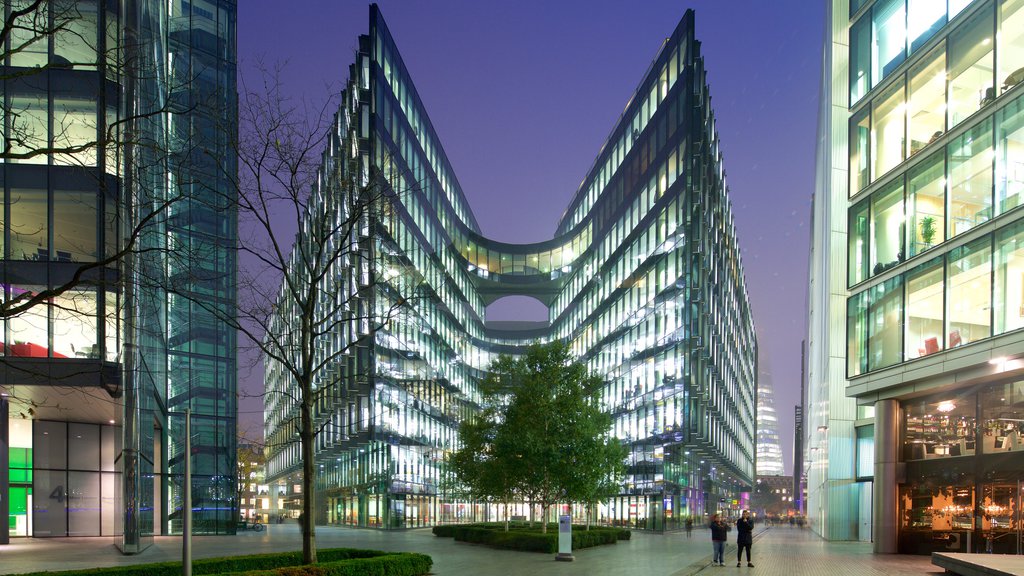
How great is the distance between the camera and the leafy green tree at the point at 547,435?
40500 mm

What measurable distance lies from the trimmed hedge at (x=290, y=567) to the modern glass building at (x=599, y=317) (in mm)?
27621

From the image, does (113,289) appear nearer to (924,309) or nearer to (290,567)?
(290,567)

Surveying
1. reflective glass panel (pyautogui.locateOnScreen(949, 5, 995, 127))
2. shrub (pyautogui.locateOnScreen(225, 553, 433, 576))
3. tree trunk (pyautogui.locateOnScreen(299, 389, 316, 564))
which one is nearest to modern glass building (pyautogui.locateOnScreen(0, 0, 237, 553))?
tree trunk (pyautogui.locateOnScreen(299, 389, 316, 564))

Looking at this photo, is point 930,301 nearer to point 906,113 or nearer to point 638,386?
point 906,113

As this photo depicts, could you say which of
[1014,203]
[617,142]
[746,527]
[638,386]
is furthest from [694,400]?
[1014,203]

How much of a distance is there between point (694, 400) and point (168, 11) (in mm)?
44632

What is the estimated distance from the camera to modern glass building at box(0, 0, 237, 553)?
28.9 m

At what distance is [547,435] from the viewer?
4081 cm

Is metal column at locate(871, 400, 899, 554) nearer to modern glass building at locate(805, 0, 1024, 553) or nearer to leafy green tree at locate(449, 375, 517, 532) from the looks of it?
modern glass building at locate(805, 0, 1024, 553)

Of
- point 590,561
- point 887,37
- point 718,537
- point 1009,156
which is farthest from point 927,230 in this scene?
point 590,561

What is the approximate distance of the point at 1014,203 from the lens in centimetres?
2550

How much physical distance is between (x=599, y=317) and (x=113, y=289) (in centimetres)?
6227

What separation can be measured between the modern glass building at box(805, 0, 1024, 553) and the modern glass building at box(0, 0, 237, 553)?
72.9 ft

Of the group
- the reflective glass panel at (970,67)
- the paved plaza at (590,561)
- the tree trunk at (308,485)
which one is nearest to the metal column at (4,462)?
the paved plaza at (590,561)
